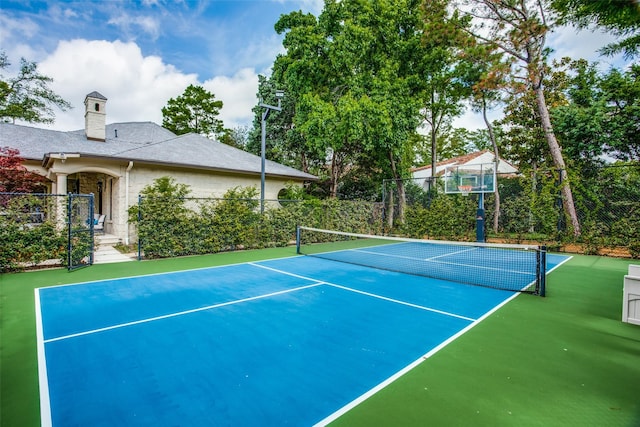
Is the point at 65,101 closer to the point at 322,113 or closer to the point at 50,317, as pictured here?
the point at 322,113

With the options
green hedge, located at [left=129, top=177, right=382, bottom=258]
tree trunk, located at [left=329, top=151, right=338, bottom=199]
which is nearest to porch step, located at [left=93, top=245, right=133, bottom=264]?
green hedge, located at [left=129, top=177, right=382, bottom=258]

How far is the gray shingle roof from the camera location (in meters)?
13.0

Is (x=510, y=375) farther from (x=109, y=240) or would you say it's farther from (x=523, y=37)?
(x=523, y=37)

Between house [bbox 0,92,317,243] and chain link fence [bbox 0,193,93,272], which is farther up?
house [bbox 0,92,317,243]

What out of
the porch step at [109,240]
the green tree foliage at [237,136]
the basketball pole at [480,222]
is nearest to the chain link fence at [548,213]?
the basketball pole at [480,222]

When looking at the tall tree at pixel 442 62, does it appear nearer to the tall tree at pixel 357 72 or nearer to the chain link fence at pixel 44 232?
the tall tree at pixel 357 72

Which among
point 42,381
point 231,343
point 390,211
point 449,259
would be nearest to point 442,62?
point 390,211

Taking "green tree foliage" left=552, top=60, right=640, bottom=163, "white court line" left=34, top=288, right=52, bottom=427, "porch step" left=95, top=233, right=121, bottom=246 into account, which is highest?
"green tree foliage" left=552, top=60, right=640, bottom=163

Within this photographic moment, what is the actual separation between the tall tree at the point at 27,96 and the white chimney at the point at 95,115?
44.7 ft

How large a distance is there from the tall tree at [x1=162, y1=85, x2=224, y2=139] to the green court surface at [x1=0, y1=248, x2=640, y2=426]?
1299 inches

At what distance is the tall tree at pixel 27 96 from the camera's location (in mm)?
22547

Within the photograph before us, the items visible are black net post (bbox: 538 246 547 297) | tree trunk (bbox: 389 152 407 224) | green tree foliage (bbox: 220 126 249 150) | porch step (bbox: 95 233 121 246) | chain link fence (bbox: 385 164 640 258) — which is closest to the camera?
black net post (bbox: 538 246 547 297)

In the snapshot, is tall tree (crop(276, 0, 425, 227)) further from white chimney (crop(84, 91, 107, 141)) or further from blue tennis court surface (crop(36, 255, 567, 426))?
blue tennis court surface (crop(36, 255, 567, 426))

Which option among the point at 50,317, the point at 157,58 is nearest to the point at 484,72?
the point at 157,58
